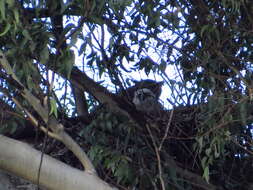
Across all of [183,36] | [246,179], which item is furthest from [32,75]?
[246,179]

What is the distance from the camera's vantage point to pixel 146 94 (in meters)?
7.43

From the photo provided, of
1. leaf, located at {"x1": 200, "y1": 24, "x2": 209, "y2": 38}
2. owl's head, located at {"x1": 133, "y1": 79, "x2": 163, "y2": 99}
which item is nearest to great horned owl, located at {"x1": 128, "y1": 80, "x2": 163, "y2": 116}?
owl's head, located at {"x1": 133, "y1": 79, "x2": 163, "y2": 99}

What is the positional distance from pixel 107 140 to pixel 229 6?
1.60m

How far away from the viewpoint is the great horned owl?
694 centimetres

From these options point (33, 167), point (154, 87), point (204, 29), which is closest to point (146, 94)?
point (154, 87)

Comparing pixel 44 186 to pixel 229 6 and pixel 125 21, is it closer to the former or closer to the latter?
pixel 125 21

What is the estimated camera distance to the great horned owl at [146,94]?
694cm

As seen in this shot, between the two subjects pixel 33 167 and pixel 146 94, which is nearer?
pixel 33 167

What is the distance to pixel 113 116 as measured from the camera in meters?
5.66

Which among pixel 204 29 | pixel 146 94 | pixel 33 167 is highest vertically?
pixel 204 29

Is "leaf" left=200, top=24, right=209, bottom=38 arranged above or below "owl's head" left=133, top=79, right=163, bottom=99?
above

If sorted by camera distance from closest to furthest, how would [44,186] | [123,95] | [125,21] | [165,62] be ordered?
[44,186] → [165,62] → [125,21] → [123,95]

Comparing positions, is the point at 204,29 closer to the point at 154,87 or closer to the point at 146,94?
the point at 154,87

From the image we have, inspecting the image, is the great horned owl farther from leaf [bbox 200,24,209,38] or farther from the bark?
the bark
